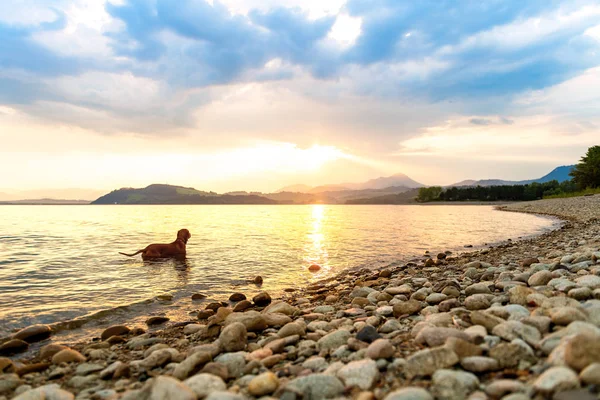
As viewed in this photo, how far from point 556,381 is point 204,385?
3216mm

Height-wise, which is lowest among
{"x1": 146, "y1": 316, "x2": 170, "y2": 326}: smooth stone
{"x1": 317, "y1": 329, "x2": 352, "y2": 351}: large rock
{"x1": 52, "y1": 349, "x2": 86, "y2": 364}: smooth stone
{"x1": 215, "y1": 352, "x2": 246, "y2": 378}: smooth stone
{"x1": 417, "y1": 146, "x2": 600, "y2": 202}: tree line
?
{"x1": 146, "y1": 316, "x2": 170, "y2": 326}: smooth stone

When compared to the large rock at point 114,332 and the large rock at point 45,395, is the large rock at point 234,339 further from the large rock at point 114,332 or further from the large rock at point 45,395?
the large rock at point 114,332

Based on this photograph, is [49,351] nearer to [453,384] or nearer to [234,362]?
[234,362]

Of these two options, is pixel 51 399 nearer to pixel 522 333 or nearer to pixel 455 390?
pixel 455 390

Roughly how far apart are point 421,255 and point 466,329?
13757 mm

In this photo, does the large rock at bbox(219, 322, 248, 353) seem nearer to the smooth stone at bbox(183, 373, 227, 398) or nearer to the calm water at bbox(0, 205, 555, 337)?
the smooth stone at bbox(183, 373, 227, 398)

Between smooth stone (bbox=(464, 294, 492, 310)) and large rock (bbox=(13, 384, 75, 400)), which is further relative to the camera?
smooth stone (bbox=(464, 294, 492, 310))

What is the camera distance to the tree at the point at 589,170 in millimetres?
74812

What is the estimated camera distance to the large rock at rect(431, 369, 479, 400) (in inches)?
113

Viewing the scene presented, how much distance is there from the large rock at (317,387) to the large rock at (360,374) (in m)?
0.14

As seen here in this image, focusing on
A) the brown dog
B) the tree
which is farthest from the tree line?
the brown dog

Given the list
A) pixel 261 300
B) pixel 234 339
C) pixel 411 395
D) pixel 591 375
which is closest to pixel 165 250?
pixel 261 300

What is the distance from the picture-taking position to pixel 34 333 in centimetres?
662

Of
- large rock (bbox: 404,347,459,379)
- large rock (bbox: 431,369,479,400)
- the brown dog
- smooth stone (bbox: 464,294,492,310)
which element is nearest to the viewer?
large rock (bbox: 431,369,479,400)
